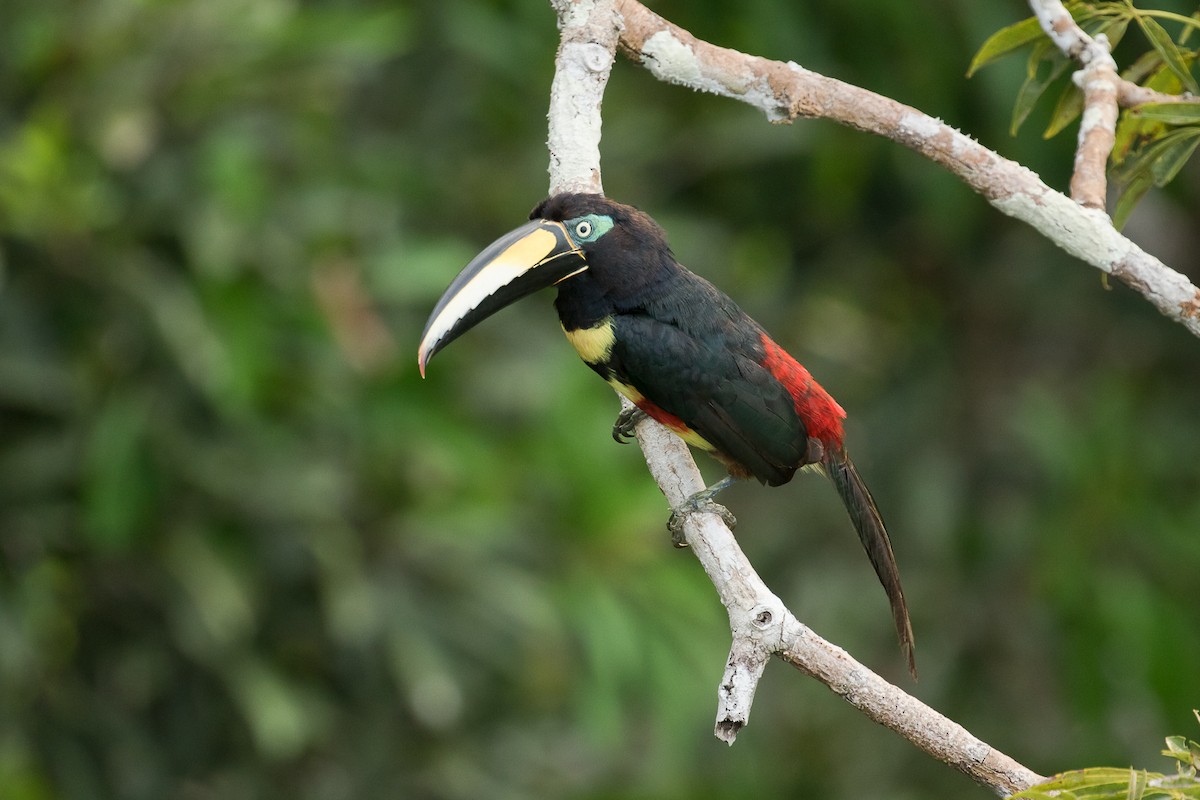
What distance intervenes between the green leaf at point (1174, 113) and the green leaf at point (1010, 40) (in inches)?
14.3

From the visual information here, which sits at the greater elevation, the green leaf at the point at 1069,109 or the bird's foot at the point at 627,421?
the green leaf at the point at 1069,109

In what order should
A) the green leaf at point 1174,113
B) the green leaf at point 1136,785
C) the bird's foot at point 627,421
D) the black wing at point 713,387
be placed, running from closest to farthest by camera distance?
1. the green leaf at point 1136,785
2. the green leaf at point 1174,113
3. the black wing at point 713,387
4. the bird's foot at point 627,421

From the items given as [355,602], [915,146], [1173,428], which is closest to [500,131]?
[355,602]

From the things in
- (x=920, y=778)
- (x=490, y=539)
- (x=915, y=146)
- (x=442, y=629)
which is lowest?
(x=920, y=778)

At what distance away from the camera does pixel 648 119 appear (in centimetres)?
618

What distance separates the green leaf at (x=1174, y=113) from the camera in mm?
2486

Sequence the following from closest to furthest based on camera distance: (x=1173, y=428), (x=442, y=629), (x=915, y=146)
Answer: (x=915, y=146), (x=442, y=629), (x=1173, y=428)

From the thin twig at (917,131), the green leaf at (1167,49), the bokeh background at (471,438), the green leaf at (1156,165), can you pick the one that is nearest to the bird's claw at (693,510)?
the thin twig at (917,131)

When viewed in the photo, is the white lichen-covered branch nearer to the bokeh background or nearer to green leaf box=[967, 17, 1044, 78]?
green leaf box=[967, 17, 1044, 78]

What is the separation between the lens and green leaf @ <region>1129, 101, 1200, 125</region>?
249 centimetres

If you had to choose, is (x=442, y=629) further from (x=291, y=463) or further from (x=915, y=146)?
(x=915, y=146)

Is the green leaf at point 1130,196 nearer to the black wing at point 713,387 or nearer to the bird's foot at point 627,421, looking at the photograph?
the black wing at point 713,387

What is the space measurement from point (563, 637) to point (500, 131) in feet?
7.12

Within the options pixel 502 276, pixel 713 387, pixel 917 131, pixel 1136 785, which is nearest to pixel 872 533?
pixel 713 387
